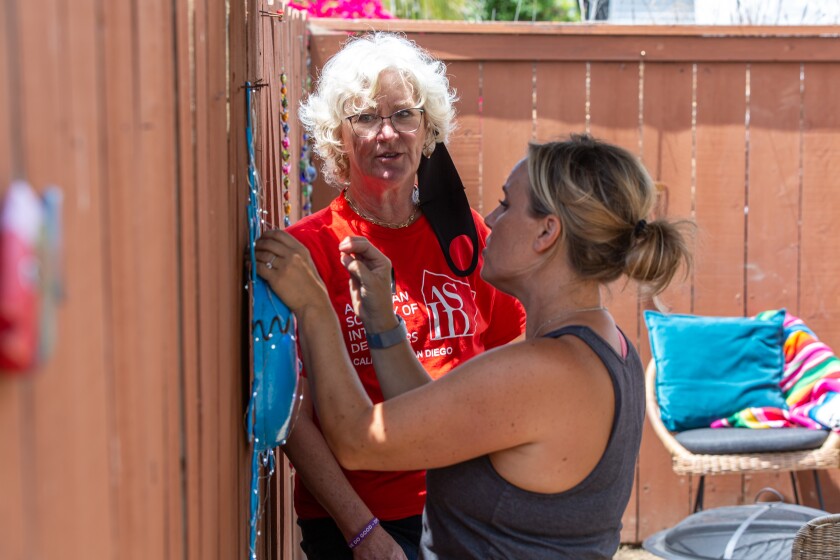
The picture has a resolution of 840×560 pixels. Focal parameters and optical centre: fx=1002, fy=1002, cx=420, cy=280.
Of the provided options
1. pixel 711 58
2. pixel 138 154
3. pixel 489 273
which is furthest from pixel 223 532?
pixel 711 58

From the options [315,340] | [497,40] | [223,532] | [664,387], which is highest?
[497,40]

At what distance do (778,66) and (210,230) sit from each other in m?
4.34

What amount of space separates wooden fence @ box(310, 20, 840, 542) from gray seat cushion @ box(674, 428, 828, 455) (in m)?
0.48

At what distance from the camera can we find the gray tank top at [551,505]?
1.74m

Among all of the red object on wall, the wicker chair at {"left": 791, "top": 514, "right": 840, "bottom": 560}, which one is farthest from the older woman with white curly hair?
the red object on wall

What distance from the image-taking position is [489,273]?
1968mm

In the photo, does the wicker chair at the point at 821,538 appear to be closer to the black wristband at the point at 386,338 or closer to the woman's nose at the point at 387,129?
the black wristband at the point at 386,338

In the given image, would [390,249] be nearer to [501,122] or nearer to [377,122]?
[377,122]

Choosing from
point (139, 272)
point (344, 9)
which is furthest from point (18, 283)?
point (344, 9)

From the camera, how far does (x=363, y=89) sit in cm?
263

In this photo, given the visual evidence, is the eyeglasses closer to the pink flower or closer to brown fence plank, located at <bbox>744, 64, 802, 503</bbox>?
the pink flower

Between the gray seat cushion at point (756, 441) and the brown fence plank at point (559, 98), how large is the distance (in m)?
1.65

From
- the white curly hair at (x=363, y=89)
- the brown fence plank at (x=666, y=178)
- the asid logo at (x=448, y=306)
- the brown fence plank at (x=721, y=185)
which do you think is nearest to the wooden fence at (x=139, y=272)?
the white curly hair at (x=363, y=89)

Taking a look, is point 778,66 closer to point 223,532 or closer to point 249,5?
point 249,5
